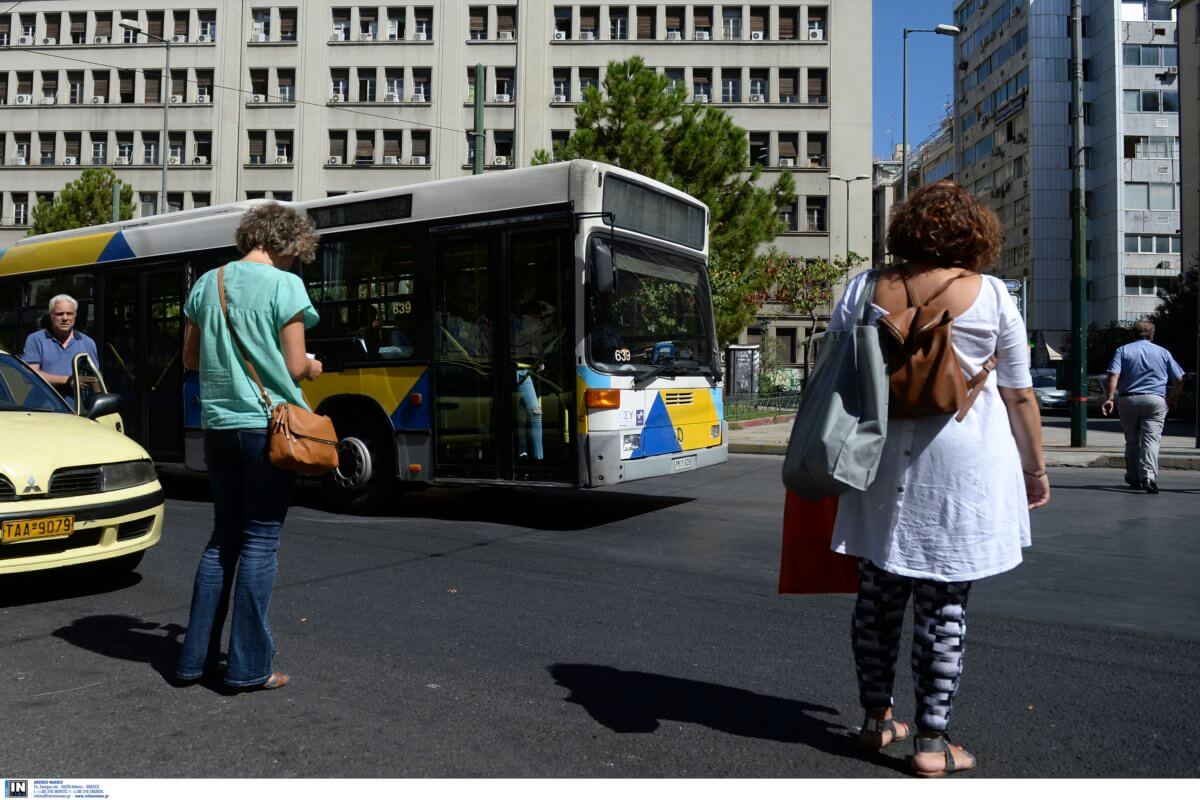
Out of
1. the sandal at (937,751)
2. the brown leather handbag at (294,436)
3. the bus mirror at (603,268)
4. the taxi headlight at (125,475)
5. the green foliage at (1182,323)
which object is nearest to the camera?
the sandal at (937,751)

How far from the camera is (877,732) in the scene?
138 inches

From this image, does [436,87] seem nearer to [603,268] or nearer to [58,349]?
[58,349]

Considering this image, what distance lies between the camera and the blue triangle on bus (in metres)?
11.4

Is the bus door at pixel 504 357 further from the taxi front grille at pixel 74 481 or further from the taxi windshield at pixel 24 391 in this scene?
the taxi front grille at pixel 74 481

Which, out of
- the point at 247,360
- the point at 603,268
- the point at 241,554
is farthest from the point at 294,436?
the point at 603,268

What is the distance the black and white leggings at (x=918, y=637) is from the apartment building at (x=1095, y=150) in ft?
205

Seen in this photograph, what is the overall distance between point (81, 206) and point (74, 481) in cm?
3596

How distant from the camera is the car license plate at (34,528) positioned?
5.49 m

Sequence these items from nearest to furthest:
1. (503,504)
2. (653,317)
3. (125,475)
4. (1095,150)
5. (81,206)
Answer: (125,475)
(653,317)
(503,504)
(81,206)
(1095,150)

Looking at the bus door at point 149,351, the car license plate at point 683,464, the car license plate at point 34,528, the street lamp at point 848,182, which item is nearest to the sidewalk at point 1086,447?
the car license plate at point 683,464

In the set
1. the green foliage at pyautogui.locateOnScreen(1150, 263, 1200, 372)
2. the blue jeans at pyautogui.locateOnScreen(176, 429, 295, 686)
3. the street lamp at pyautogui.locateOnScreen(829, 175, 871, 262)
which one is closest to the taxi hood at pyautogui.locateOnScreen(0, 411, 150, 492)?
the blue jeans at pyautogui.locateOnScreen(176, 429, 295, 686)

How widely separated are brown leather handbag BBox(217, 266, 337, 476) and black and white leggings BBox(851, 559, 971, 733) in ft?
6.61
